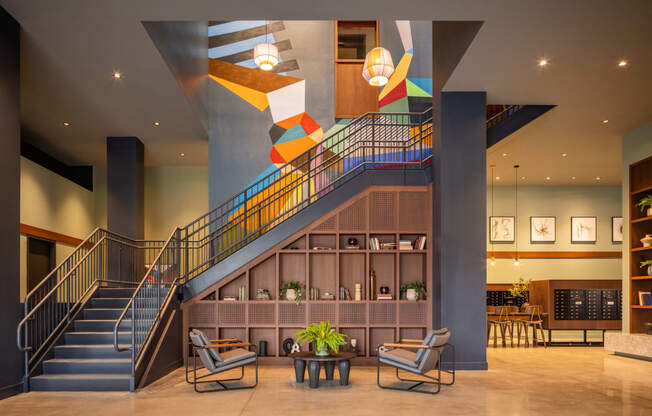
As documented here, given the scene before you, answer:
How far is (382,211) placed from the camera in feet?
32.8

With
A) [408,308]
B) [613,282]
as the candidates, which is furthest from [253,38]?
[613,282]

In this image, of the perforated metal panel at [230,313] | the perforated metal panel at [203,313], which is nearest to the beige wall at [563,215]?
the perforated metal panel at [230,313]

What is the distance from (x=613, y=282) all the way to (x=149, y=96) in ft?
40.0

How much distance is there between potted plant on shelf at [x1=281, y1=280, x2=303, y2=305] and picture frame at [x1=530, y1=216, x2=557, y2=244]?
1087cm

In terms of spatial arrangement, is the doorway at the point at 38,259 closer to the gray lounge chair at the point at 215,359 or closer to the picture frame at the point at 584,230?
the gray lounge chair at the point at 215,359

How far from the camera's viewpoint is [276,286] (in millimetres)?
9867

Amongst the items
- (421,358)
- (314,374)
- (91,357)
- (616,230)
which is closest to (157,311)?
(91,357)

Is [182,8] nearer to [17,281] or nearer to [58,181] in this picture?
[17,281]

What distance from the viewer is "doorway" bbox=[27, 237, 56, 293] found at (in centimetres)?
1241

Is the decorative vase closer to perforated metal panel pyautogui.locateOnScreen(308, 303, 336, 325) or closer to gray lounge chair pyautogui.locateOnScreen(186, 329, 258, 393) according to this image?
gray lounge chair pyautogui.locateOnScreen(186, 329, 258, 393)

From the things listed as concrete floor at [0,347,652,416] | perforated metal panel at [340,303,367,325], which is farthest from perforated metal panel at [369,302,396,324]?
concrete floor at [0,347,652,416]

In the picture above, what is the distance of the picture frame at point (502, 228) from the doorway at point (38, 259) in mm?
13145

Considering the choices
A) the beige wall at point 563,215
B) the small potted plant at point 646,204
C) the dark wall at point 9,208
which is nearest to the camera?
the dark wall at point 9,208

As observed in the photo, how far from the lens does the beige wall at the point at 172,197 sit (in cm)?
1591
